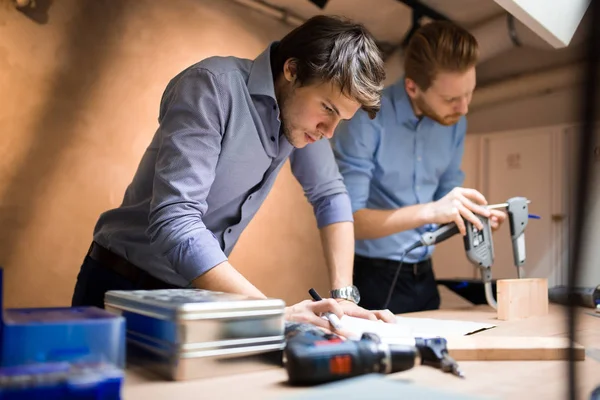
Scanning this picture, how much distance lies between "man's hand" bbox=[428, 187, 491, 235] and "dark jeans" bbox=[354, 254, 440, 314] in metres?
0.36

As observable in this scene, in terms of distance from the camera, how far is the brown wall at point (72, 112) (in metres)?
2.41

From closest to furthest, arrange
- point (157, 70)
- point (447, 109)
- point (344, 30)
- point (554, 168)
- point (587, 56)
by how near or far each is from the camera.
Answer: point (587, 56), point (344, 30), point (447, 109), point (157, 70), point (554, 168)

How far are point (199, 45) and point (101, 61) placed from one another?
0.60m

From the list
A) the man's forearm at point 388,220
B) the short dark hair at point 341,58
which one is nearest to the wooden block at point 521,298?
the man's forearm at point 388,220

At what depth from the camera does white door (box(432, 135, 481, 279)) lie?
3.75 metres

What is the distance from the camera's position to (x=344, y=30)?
4.23ft

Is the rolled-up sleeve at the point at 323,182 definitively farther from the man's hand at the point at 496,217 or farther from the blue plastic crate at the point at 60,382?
the blue plastic crate at the point at 60,382

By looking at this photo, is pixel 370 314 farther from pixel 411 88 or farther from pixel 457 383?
pixel 411 88

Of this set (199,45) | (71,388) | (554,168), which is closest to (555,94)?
(554,168)

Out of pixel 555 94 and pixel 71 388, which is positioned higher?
pixel 555 94

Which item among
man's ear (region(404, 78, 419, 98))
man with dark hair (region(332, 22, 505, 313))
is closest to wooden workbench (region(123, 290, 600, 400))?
man with dark hair (region(332, 22, 505, 313))

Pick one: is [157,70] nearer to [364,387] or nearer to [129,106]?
[129,106]

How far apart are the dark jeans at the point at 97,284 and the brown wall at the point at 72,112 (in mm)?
1052

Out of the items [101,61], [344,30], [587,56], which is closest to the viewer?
[587,56]
